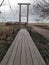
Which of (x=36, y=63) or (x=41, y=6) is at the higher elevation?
(x=41, y=6)

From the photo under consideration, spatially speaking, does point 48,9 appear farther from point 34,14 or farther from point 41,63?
point 41,63

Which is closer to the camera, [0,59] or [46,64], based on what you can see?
[46,64]

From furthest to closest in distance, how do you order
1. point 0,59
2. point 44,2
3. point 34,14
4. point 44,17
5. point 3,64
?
point 34,14
point 44,17
point 44,2
point 0,59
point 3,64

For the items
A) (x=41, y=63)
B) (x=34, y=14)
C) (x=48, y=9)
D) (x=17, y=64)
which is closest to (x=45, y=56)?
(x=41, y=63)

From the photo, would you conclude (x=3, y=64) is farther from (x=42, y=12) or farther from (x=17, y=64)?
(x=42, y=12)

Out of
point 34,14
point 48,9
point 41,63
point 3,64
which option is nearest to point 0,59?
point 3,64

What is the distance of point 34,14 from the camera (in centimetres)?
1644

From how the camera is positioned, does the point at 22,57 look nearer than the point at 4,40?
Yes

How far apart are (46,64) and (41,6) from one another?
6.35 metres

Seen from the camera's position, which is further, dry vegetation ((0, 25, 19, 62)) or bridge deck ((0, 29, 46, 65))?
dry vegetation ((0, 25, 19, 62))

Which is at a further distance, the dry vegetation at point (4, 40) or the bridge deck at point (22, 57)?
the dry vegetation at point (4, 40)

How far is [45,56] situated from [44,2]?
15.6 feet

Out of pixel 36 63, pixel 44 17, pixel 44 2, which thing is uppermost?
pixel 44 2

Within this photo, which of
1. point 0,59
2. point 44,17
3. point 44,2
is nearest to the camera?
point 0,59
